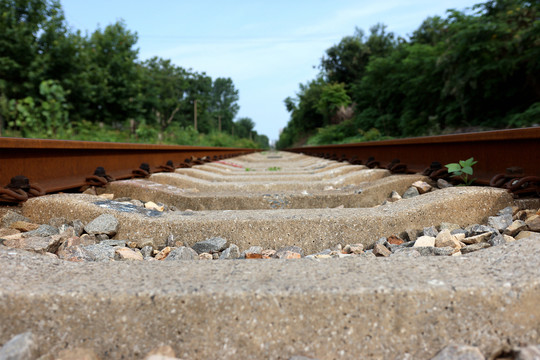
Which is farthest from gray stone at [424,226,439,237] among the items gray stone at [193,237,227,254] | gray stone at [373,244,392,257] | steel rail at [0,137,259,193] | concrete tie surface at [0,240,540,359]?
steel rail at [0,137,259,193]

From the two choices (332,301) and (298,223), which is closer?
(332,301)

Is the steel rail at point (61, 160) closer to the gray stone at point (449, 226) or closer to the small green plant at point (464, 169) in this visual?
the gray stone at point (449, 226)

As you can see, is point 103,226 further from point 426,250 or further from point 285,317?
point 426,250

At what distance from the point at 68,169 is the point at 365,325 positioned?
255 centimetres

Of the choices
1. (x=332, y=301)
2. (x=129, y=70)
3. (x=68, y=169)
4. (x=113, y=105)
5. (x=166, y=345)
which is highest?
(x=129, y=70)

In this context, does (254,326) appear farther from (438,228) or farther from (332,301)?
(438,228)

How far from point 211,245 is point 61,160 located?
64.1 inches

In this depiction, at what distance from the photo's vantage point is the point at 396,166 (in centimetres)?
378

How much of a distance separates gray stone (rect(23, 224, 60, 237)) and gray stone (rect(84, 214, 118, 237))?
148 mm

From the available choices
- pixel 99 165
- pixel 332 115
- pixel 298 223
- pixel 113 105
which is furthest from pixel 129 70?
pixel 298 223

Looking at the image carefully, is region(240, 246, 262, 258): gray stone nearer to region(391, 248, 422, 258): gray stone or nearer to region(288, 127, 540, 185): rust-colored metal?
region(391, 248, 422, 258): gray stone

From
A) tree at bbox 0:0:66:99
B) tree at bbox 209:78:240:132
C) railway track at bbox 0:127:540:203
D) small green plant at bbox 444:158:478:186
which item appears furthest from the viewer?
tree at bbox 209:78:240:132

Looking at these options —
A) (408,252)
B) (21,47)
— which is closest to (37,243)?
(408,252)

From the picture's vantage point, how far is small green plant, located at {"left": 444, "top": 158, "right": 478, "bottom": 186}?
2.46m
